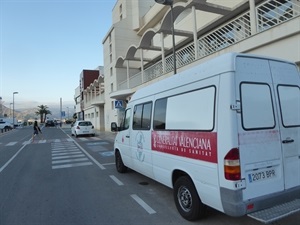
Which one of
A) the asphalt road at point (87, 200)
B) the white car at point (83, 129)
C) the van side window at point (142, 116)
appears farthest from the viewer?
the white car at point (83, 129)

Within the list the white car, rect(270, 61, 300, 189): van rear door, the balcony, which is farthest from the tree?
rect(270, 61, 300, 189): van rear door

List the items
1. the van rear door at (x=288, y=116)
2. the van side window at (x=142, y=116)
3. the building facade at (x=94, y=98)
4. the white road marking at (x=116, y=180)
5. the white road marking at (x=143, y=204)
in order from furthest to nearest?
the building facade at (x=94, y=98) < the white road marking at (x=116, y=180) < the van side window at (x=142, y=116) < the white road marking at (x=143, y=204) < the van rear door at (x=288, y=116)

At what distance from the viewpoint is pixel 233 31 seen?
45.0 feet

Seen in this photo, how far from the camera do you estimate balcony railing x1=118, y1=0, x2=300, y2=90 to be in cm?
1012

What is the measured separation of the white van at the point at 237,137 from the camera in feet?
11.4

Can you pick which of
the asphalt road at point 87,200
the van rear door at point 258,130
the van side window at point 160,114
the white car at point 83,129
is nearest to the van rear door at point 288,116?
the van rear door at point 258,130

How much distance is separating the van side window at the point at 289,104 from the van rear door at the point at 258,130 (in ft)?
0.60

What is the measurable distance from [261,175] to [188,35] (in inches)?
532

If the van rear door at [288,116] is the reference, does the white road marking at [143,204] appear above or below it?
below

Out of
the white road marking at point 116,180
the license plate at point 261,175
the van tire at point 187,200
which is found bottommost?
the white road marking at point 116,180

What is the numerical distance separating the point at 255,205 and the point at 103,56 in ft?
115

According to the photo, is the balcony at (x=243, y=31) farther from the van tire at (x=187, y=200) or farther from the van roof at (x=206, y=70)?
the van tire at (x=187, y=200)

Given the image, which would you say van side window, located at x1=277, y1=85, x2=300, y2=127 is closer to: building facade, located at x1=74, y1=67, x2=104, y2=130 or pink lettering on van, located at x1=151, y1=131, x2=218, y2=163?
pink lettering on van, located at x1=151, y1=131, x2=218, y2=163

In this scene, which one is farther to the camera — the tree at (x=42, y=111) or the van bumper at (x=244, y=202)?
the tree at (x=42, y=111)
